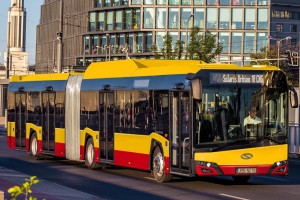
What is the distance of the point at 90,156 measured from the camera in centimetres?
2712

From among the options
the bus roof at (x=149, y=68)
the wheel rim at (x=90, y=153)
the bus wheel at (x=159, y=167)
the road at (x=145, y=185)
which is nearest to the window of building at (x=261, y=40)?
the road at (x=145, y=185)

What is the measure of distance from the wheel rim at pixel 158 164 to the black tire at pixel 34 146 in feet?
32.9

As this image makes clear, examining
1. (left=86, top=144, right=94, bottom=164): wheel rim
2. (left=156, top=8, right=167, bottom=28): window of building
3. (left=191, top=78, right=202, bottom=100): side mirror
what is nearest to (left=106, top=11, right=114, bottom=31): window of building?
(left=156, top=8, right=167, bottom=28): window of building

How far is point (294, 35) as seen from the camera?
138 meters

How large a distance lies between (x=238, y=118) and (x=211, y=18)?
86.4 m

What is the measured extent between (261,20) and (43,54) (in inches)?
1658

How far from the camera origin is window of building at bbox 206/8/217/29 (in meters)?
106

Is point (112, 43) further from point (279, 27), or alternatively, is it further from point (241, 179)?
point (241, 179)

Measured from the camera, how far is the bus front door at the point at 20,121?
108 ft

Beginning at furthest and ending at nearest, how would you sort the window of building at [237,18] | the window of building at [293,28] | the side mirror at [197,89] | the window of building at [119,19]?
the window of building at [293,28] → the window of building at [119,19] → the window of building at [237,18] → the side mirror at [197,89]

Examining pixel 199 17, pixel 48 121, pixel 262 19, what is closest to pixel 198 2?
pixel 199 17

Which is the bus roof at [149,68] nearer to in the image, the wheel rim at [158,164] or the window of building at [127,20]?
the wheel rim at [158,164]

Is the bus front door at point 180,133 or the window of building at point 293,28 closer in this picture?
the bus front door at point 180,133

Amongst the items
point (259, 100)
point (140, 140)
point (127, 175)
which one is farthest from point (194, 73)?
point (127, 175)
